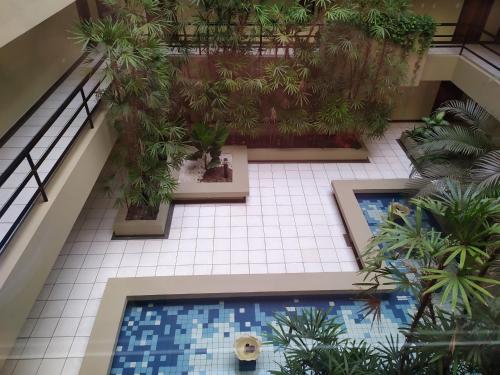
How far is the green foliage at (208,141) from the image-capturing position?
5.70m

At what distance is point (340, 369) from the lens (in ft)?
8.75

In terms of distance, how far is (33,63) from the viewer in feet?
16.2

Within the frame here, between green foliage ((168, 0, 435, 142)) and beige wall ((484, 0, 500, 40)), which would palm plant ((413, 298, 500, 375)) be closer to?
green foliage ((168, 0, 435, 142))

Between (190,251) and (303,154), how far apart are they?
2.84 meters

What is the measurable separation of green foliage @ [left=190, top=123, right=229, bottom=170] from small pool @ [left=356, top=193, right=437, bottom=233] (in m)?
2.34

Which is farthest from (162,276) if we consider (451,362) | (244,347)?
(451,362)

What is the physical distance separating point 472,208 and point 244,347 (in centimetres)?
234

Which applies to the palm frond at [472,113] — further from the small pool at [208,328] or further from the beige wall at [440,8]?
the small pool at [208,328]

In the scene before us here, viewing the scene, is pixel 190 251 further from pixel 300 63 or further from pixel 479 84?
pixel 479 84

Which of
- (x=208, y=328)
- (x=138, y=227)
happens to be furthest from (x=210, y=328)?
(x=138, y=227)

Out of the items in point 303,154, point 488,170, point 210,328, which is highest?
point 303,154

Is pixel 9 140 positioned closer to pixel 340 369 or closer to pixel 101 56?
pixel 101 56

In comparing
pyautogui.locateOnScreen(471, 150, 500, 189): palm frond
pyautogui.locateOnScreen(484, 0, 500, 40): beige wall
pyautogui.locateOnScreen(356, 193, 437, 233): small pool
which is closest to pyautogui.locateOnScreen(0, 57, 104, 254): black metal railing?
pyautogui.locateOnScreen(356, 193, 437, 233): small pool

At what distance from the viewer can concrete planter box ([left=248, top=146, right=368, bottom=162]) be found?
6.60 meters
